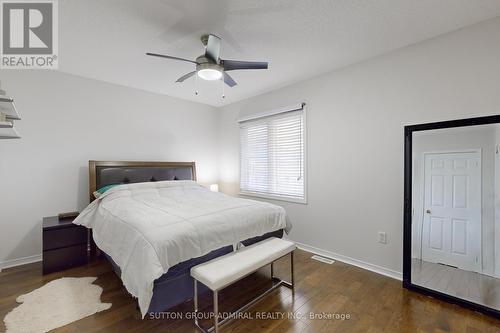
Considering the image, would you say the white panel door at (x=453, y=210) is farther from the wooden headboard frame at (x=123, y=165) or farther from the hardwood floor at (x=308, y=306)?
the wooden headboard frame at (x=123, y=165)

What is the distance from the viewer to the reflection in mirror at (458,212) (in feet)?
6.69

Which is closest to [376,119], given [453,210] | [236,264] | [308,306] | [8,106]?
[453,210]

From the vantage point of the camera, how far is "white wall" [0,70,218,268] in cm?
287

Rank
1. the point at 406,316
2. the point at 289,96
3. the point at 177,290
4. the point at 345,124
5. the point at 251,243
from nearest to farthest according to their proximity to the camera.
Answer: the point at 177,290 → the point at 406,316 → the point at 251,243 → the point at 345,124 → the point at 289,96

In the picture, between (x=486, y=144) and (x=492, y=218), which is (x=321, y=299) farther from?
(x=486, y=144)

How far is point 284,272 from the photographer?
2.72 meters

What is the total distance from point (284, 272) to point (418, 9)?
2.95m

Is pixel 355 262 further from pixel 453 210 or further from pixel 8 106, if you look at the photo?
pixel 8 106

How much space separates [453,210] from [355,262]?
49.3 inches

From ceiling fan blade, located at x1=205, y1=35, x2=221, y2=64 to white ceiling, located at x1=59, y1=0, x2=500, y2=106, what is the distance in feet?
0.68

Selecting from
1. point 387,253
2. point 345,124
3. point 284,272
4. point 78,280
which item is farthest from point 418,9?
point 78,280

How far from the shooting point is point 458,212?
220 centimetres

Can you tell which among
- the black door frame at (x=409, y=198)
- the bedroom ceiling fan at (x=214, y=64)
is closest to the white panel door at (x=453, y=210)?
the black door frame at (x=409, y=198)

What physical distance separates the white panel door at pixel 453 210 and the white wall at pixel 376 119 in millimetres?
263
